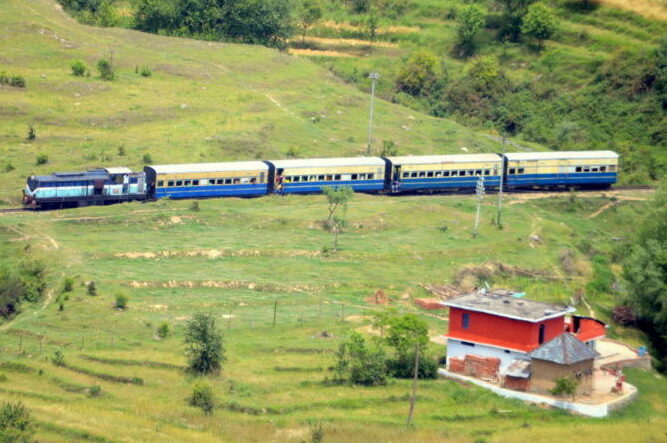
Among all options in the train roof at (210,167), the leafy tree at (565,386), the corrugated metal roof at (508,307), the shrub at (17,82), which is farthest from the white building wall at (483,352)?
the shrub at (17,82)

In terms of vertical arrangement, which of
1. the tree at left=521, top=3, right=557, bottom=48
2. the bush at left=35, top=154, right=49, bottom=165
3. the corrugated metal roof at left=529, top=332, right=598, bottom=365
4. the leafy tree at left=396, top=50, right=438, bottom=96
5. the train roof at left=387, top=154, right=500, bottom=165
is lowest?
the corrugated metal roof at left=529, top=332, right=598, bottom=365

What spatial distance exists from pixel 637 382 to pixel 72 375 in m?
30.0

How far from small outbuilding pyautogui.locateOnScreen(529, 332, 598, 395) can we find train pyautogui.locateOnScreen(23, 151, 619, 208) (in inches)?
1401

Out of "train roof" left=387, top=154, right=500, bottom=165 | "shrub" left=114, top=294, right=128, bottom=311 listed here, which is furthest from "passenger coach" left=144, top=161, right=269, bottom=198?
"shrub" left=114, top=294, right=128, bottom=311

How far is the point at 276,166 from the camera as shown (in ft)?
305

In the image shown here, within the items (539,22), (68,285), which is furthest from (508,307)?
(539,22)

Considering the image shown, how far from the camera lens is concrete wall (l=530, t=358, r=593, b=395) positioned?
191 feet

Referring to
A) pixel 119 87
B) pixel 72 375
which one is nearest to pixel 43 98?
pixel 119 87

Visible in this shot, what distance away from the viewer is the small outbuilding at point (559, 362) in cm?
5816

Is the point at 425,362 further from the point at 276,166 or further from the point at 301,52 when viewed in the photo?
the point at 301,52

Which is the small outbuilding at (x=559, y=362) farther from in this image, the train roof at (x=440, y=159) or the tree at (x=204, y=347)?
the train roof at (x=440, y=159)

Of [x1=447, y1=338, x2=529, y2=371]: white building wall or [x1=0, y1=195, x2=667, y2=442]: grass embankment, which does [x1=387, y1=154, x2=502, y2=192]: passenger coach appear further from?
[x1=447, y1=338, x2=529, y2=371]: white building wall

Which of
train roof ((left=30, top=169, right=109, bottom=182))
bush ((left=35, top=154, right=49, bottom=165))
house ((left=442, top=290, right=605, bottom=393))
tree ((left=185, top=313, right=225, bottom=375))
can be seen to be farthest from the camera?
bush ((left=35, top=154, right=49, bottom=165))

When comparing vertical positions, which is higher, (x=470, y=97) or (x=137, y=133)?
(x=470, y=97)
